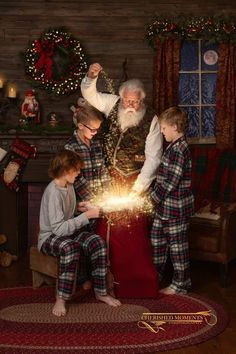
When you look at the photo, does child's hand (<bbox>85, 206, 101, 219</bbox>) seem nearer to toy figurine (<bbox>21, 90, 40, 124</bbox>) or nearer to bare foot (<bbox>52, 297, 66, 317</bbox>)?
bare foot (<bbox>52, 297, 66, 317</bbox>)

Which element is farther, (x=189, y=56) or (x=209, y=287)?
(x=189, y=56)

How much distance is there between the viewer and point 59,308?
14.4 feet

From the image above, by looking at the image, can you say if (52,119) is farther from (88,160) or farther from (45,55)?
(88,160)

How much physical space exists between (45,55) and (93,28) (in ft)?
1.98

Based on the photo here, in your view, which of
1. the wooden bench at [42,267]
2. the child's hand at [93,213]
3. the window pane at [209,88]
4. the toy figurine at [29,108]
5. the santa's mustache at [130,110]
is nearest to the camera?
the child's hand at [93,213]

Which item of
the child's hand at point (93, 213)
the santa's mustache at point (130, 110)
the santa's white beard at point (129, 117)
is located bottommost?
the child's hand at point (93, 213)

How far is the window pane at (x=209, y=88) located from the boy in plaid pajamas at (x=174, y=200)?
2615mm

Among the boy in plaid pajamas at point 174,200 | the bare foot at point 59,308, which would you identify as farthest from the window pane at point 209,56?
the bare foot at point 59,308

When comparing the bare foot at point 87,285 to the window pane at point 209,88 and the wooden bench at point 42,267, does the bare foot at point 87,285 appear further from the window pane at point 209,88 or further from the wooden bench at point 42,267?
the window pane at point 209,88

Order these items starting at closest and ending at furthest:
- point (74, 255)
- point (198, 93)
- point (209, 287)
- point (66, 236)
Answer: point (74, 255)
point (66, 236)
point (209, 287)
point (198, 93)

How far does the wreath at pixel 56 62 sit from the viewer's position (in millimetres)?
6992

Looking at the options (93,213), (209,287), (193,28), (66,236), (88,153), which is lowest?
(209,287)

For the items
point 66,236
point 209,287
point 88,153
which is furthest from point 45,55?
point 209,287

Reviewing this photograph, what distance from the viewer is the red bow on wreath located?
Answer: 22.9 ft
